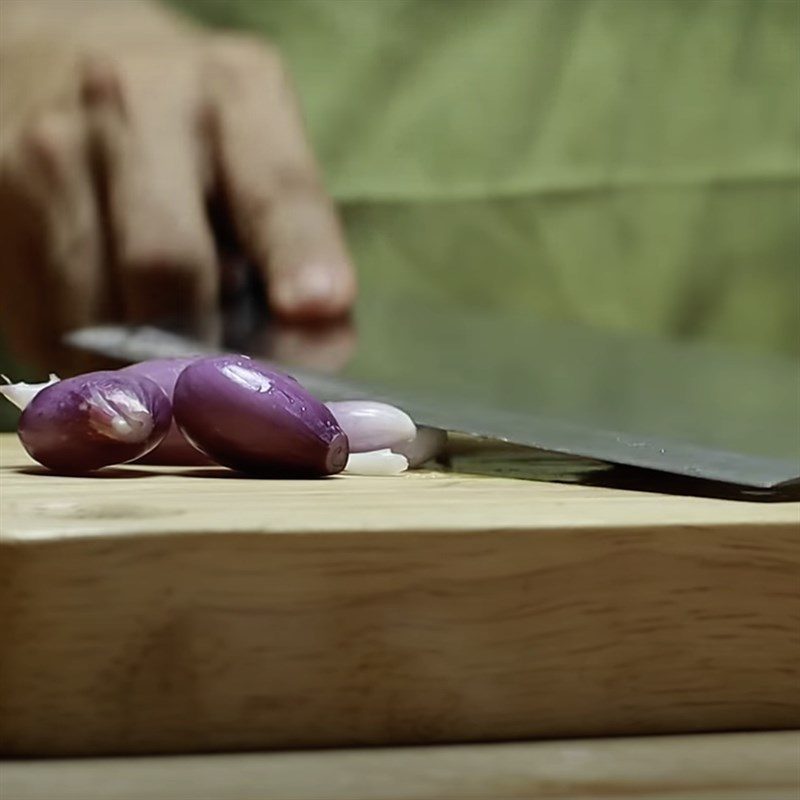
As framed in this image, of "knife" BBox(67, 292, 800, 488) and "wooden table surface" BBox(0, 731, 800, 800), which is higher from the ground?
"knife" BBox(67, 292, 800, 488)

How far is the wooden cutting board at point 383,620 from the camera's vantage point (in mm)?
299

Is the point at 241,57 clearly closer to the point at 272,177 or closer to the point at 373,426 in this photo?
the point at 272,177

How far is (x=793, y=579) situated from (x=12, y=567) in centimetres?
19

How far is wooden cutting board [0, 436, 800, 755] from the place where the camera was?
30cm

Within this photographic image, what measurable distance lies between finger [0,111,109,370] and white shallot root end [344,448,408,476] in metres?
0.53

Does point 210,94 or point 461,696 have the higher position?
point 210,94

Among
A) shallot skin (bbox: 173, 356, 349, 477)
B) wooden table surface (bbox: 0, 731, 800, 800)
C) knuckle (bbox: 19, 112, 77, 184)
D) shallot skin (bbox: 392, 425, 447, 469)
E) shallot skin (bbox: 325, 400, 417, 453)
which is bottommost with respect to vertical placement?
wooden table surface (bbox: 0, 731, 800, 800)

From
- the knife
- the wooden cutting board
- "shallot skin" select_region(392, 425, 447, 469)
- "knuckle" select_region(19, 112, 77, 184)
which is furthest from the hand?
the wooden cutting board

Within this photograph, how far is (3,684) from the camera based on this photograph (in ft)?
0.98

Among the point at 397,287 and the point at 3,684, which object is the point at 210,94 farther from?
the point at 3,684

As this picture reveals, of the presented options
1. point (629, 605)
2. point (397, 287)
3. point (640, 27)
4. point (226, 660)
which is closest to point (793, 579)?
point (629, 605)

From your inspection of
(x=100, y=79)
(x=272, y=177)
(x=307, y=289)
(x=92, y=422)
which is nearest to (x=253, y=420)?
(x=92, y=422)

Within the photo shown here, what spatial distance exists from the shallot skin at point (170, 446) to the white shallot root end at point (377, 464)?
0.05 meters

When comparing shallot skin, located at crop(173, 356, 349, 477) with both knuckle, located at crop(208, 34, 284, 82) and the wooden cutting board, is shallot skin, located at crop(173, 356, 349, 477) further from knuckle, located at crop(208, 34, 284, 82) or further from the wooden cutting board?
knuckle, located at crop(208, 34, 284, 82)
